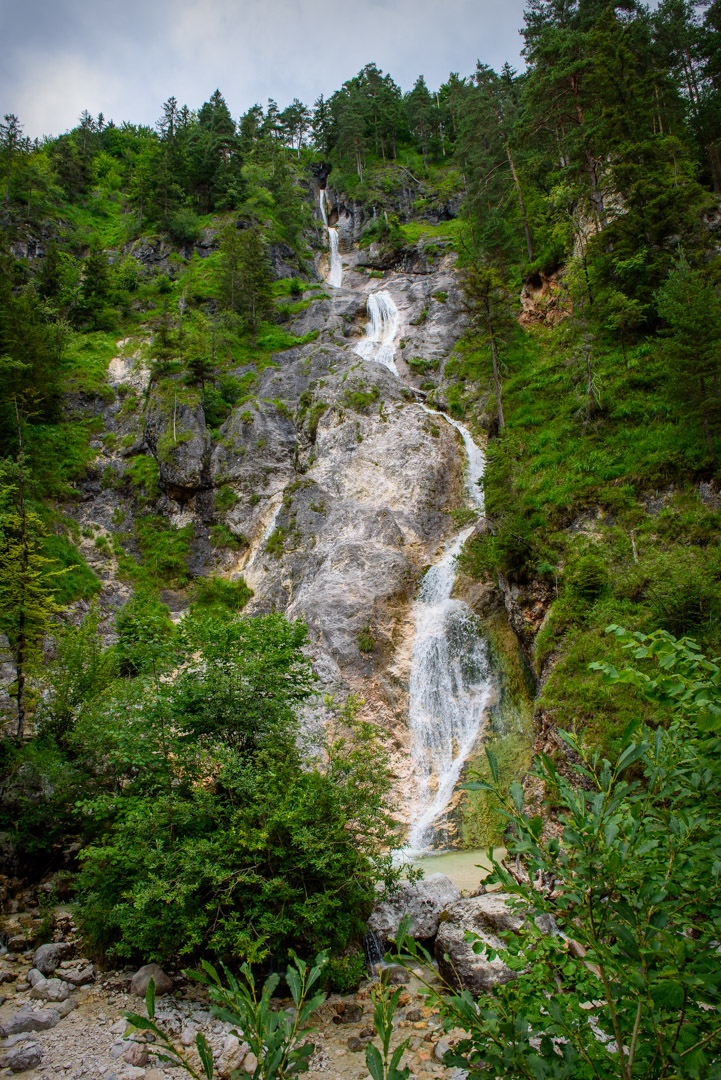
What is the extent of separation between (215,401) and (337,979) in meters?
30.6

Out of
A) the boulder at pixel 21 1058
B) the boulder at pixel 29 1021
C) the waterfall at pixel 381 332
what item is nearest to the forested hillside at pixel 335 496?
the waterfall at pixel 381 332

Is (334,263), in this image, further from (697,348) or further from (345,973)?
(345,973)

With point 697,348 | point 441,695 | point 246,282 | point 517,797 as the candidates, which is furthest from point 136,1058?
point 246,282

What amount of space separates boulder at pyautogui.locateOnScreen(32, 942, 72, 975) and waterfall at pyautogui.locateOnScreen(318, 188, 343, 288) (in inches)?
1945

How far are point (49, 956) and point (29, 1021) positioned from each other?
70.9 inches

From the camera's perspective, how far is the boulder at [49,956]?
27.9 ft

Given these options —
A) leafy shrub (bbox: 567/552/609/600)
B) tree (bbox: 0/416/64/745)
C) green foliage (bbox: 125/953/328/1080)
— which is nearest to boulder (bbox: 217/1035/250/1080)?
green foliage (bbox: 125/953/328/1080)

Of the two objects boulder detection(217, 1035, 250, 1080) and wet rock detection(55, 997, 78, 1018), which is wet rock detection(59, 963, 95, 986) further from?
boulder detection(217, 1035, 250, 1080)

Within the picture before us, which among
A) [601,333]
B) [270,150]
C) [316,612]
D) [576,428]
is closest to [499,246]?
[601,333]

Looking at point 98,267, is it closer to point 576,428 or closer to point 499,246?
point 499,246

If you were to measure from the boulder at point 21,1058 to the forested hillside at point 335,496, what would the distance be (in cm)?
162

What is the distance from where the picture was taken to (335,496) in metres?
25.1

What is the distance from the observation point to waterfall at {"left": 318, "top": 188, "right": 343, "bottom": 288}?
50.9 meters

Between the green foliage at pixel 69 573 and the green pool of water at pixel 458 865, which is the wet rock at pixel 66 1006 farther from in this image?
the green foliage at pixel 69 573
